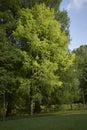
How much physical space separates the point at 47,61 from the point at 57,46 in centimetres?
261

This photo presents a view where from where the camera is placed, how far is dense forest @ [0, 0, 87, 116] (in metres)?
33.8

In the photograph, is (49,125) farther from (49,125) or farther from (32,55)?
(32,55)

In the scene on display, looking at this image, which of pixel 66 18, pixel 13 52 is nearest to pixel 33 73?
pixel 13 52

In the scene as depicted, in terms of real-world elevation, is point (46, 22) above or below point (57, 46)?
above

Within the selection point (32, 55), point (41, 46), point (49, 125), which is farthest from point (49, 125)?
point (32, 55)

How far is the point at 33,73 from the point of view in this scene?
1385 inches

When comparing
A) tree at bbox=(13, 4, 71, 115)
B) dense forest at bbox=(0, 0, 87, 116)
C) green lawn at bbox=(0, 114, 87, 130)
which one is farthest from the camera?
tree at bbox=(13, 4, 71, 115)

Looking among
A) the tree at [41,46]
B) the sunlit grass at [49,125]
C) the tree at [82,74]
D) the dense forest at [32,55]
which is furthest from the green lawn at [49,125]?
the tree at [82,74]

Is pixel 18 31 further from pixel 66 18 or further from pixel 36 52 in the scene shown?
pixel 66 18

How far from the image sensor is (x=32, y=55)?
35.8 meters

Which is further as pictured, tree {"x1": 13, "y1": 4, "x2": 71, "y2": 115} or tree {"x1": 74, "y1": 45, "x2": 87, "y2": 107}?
tree {"x1": 74, "y1": 45, "x2": 87, "y2": 107}

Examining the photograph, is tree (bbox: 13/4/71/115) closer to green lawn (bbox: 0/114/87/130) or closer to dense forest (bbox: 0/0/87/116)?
dense forest (bbox: 0/0/87/116)

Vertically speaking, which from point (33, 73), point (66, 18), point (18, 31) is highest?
point (66, 18)

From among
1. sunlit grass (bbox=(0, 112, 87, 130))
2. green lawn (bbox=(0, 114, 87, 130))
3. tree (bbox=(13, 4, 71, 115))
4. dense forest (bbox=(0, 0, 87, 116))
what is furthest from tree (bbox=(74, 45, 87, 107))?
green lawn (bbox=(0, 114, 87, 130))
